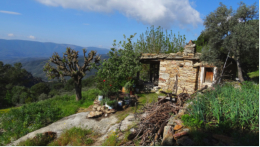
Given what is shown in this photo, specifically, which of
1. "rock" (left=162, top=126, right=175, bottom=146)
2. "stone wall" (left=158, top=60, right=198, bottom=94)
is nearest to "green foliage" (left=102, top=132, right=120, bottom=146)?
"rock" (left=162, top=126, right=175, bottom=146)

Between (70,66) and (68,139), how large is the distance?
222 inches

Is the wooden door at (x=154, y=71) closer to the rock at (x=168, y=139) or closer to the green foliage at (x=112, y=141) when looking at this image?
the green foliage at (x=112, y=141)

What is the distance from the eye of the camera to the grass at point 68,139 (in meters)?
5.77

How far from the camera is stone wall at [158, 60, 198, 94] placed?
10719 mm

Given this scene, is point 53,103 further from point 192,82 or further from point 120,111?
point 192,82

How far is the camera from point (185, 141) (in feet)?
11.2

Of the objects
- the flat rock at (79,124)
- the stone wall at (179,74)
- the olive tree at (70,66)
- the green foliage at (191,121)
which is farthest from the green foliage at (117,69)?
the green foliage at (191,121)

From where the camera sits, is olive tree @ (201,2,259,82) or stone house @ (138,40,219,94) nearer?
olive tree @ (201,2,259,82)

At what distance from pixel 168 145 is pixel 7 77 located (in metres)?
36.5

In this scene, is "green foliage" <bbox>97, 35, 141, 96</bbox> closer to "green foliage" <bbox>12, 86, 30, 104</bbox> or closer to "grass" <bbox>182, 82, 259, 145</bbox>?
"grass" <bbox>182, 82, 259, 145</bbox>

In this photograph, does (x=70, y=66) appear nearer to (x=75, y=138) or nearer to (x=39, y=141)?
(x=39, y=141)

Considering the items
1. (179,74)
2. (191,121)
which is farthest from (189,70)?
(191,121)

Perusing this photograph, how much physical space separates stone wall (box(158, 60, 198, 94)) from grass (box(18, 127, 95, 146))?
6992mm

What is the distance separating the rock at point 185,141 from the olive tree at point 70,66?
8.06m
